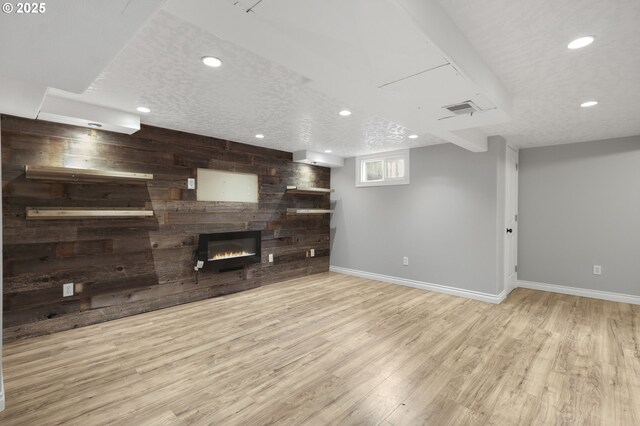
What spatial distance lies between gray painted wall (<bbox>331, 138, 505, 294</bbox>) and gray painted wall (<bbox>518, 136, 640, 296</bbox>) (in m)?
1.02

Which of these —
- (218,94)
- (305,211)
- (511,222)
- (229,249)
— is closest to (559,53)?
(218,94)

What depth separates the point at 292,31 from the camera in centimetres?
145

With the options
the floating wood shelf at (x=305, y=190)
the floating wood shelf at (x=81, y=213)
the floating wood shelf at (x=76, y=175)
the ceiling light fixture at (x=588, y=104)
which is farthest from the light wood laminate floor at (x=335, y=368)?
the ceiling light fixture at (x=588, y=104)

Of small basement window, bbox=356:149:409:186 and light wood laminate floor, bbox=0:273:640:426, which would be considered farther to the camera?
small basement window, bbox=356:149:409:186

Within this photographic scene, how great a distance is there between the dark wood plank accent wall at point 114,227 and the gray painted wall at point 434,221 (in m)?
1.76

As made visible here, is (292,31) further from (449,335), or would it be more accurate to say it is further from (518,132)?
(518,132)

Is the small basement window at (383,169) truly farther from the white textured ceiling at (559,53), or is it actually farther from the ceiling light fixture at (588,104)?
the ceiling light fixture at (588,104)

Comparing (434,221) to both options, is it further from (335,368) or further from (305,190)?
(335,368)

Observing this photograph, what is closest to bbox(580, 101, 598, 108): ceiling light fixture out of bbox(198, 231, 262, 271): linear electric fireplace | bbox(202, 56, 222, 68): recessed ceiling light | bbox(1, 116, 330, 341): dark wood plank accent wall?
→ bbox(202, 56, 222, 68): recessed ceiling light

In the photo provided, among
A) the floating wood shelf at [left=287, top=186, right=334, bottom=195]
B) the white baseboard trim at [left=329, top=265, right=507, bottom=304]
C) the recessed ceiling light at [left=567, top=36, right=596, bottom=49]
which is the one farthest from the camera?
the floating wood shelf at [left=287, top=186, right=334, bottom=195]

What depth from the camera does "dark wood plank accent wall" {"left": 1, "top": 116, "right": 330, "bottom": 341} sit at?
2.97 m

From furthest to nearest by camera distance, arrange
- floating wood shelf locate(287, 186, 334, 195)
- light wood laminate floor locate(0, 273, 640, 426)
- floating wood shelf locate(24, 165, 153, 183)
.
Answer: floating wood shelf locate(287, 186, 334, 195), floating wood shelf locate(24, 165, 153, 183), light wood laminate floor locate(0, 273, 640, 426)

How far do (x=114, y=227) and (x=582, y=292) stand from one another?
260 inches

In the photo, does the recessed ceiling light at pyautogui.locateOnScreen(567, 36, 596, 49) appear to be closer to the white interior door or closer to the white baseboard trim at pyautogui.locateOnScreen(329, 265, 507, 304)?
the white interior door
